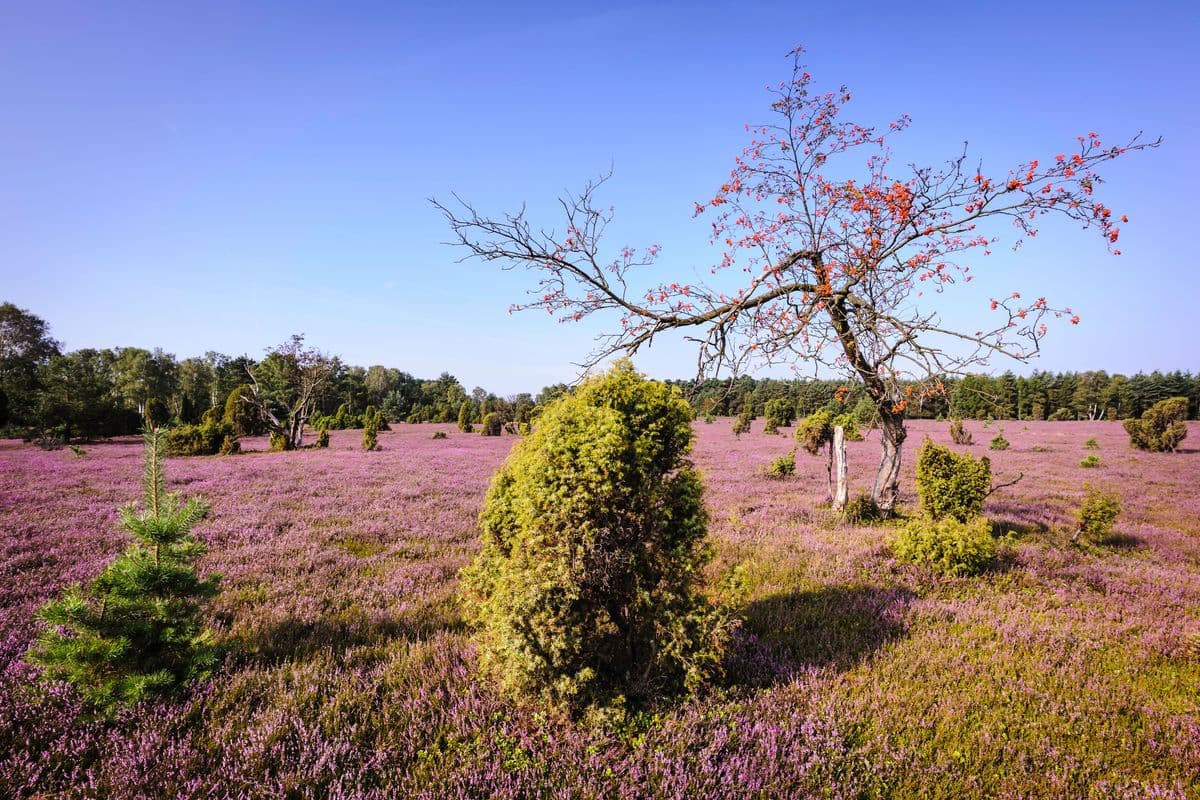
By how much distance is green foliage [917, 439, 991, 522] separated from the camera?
8836mm

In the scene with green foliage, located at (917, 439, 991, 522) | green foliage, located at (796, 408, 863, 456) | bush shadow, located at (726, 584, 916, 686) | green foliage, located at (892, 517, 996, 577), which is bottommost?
bush shadow, located at (726, 584, 916, 686)

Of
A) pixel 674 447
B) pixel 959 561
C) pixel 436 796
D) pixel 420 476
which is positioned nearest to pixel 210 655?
pixel 436 796

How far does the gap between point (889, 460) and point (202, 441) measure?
109ft

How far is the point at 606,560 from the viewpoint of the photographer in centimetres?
350

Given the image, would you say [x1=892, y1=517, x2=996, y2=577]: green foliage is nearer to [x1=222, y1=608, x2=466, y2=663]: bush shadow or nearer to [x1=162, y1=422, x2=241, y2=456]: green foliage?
[x1=222, y1=608, x2=466, y2=663]: bush shadow

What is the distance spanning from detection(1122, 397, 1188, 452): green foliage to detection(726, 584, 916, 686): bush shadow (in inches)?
1521

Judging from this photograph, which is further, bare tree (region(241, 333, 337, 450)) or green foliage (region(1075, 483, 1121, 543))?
bare tree (region(241, 333, 337, 450))

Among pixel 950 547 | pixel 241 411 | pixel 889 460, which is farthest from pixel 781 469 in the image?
pixel 241 411

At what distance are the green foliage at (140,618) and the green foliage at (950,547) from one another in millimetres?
9013

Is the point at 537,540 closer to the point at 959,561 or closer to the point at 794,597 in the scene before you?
the point at 794,597

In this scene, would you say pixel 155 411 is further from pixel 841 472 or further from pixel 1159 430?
pixel 1159 430

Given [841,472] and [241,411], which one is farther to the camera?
[241,411]

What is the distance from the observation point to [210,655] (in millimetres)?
3830

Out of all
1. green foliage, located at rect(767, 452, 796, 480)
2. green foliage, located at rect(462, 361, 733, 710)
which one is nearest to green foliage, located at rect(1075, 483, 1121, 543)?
green foliage, located at rect(767, 452, 796, 480)
